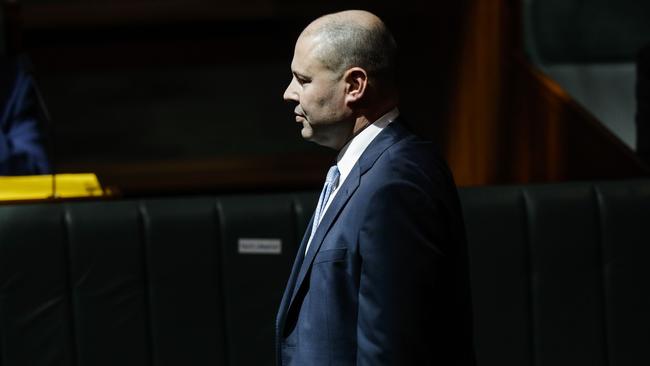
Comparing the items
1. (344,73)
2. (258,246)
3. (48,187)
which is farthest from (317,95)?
(48,187)

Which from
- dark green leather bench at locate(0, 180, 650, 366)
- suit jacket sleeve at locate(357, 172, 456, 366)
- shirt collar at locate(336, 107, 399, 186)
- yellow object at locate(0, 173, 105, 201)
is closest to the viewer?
suit jacket sleeve at locate(357, 172, 456, 366)

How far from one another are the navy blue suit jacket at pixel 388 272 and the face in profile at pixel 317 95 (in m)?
0.07

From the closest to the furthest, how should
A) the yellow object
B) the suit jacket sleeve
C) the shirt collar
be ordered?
the suit jacket sleeve < the shirt collar < the yellow object

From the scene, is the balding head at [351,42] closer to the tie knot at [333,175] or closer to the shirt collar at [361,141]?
the shirt collar at [361,141]

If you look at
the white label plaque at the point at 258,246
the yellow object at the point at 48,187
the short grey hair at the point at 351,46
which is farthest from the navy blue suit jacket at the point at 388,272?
the yellow object at the point at 48,187

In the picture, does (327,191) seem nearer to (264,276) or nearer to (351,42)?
(351,42)

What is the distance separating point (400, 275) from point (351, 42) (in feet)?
1.16

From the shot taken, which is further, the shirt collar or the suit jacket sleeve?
the shirt collar

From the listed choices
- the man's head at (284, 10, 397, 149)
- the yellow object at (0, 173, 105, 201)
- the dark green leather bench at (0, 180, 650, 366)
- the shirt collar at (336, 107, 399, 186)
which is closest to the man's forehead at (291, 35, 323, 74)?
the man's head at (284, 10, 397, 149)

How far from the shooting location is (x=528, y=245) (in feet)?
9.22

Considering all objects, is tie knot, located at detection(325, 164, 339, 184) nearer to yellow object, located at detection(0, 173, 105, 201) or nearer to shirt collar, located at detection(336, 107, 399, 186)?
shirt collar, located at detection(336, 107, 399, 186)

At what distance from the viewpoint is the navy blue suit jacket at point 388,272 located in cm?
158

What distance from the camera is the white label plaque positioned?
110 inches

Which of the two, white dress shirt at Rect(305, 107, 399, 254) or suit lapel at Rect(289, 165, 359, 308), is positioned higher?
white dress shirt at Rect(305, 107, 399, 254)
